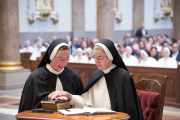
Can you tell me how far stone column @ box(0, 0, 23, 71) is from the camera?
380 inches

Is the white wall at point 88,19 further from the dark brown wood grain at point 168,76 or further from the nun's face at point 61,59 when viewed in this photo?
the nun's face at point 61,59

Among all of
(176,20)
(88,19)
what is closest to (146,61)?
(176,20)

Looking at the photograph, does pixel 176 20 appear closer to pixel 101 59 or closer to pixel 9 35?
pixel 9 35

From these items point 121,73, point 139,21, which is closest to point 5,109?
point 121,73

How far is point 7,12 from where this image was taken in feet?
31.7

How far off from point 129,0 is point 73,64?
14910mm

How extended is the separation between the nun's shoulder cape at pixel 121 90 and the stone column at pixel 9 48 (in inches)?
269

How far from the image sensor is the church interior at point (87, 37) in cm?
790

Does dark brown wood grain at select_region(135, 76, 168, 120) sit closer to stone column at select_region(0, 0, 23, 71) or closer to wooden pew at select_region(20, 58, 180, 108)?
wooden pew at select_region(20, 58, 180, 108)

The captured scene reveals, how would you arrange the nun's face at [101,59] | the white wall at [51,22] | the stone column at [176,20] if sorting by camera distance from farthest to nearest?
1. the white wall at [51,22]
2. the stone column at [176,20]
3. the nun's face at [101,59]

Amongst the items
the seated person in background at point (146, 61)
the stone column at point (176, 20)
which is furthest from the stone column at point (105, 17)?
the stone column at point (176, 20)

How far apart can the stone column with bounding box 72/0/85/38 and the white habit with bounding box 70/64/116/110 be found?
16.3m

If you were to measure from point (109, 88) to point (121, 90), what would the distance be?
169mm

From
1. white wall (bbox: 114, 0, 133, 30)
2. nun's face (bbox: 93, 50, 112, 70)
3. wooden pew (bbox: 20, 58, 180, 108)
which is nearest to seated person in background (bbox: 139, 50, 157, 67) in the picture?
wooden pew (bbox: 20, 58, 180, 108)
